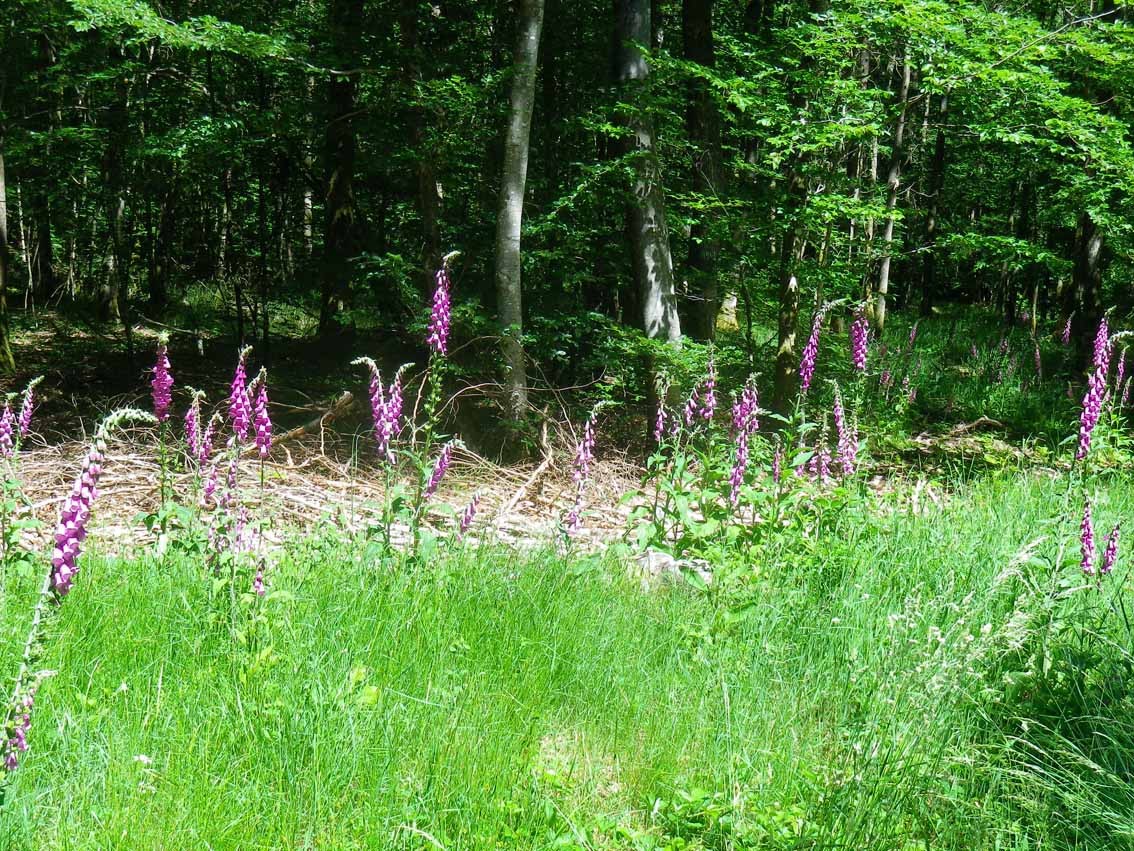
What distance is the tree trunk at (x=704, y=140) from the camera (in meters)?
8.20

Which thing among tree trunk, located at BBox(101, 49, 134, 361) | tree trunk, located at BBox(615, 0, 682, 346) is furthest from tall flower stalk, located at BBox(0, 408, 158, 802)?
tree trunk, located at BBox(101, 49, 134, 361)

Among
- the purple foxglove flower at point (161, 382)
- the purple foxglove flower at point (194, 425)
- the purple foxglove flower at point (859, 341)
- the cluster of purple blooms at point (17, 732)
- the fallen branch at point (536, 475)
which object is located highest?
the purple foxglove flower at point (859, 341)

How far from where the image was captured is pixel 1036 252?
27.3 ft

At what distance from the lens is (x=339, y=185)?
8.49 meters

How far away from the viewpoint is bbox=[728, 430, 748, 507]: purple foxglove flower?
438cm

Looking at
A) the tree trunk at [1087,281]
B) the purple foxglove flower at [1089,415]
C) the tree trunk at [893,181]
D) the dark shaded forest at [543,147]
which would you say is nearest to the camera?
the purple foxglove flower at [1089,415]

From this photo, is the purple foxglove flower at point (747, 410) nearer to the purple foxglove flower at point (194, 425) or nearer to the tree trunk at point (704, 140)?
the purple foxglove flower at point (194, 425)

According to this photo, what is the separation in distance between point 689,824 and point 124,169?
880 cm

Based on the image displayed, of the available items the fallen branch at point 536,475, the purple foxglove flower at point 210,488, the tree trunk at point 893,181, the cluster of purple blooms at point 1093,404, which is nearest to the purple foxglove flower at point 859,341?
the tree trunk at point 893,181

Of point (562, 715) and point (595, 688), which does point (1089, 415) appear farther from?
point (562, 715)

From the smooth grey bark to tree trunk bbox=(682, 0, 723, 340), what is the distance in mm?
1946

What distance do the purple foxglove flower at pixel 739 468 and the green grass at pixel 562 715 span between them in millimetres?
698

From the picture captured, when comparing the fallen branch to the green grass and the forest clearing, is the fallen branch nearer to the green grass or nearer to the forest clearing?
the forest clearing

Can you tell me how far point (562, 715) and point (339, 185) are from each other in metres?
6.78
